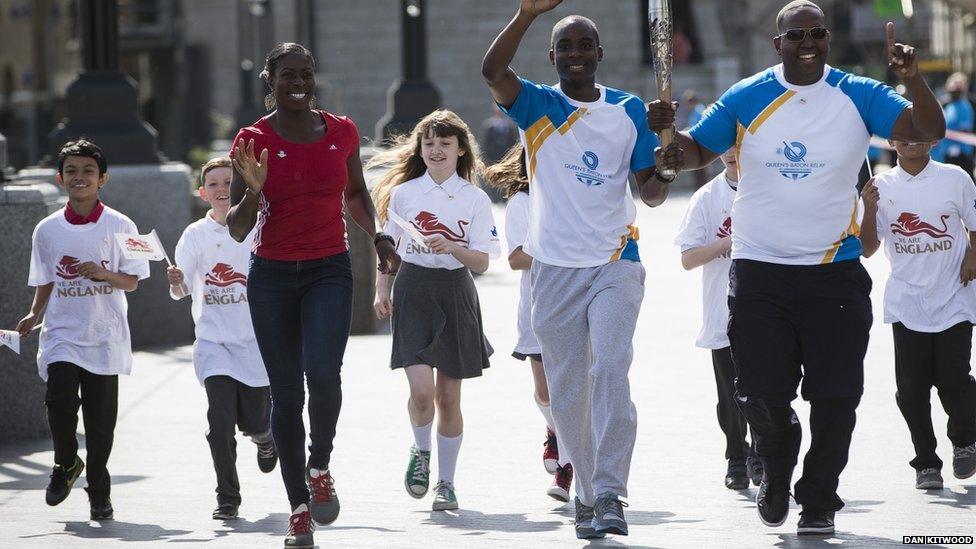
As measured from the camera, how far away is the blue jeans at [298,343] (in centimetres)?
615

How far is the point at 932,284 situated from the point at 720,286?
92 centimetres

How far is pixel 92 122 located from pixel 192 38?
3358 cm

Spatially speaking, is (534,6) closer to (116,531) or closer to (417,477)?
(417,477)

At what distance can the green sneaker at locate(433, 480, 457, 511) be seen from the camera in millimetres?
7051

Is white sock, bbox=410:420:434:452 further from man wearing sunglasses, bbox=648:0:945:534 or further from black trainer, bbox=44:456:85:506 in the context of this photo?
man wearing sunglasses, bbox=648:0:945:534

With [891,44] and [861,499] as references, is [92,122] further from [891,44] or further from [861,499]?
[891,44]

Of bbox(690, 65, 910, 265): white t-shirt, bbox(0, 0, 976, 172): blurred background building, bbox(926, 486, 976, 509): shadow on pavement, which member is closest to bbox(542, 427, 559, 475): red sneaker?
bbox(926, 486, 976, 509): shadow on pavement

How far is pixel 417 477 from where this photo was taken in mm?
7188

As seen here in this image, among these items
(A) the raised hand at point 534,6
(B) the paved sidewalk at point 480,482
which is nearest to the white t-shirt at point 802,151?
(A) the raised hand at point 534,6

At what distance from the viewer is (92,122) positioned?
41.0 feet

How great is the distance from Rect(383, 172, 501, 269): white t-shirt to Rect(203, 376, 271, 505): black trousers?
2.99 feet

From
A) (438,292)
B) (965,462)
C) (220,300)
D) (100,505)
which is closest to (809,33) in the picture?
(438,292)

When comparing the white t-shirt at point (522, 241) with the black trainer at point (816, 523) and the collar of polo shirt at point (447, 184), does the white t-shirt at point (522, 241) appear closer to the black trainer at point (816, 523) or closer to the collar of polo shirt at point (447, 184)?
the collar of polo shirt at point (447, 184)

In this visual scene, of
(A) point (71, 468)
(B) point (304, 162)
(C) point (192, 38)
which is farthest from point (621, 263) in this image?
(C) point (192, 38)
